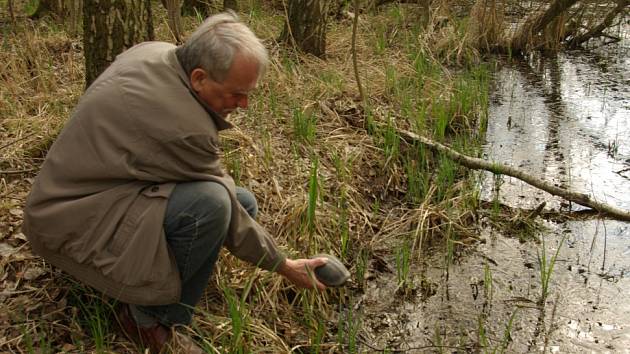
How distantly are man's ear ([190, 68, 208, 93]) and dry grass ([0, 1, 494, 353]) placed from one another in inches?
27.7

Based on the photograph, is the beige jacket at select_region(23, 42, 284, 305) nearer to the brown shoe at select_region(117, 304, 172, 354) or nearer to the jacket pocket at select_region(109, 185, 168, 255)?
the jacket pocket at select_region(109, 185, 168, 255)

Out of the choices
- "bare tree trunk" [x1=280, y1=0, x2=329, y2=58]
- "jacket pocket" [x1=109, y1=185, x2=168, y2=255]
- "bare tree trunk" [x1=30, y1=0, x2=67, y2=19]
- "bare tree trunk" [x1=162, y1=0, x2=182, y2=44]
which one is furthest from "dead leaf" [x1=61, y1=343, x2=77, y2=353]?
"bare tree trunk" [x1=30, y1=0, x2=67, y2=19]

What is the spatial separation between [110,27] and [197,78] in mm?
1265

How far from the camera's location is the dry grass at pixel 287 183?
232 centimetres

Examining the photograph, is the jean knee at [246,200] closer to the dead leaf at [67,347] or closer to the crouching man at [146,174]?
the crouching man at [146,174]

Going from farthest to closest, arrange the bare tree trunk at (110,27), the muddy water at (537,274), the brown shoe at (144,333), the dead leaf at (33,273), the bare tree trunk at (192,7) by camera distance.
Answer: the bare tree trunk at (192,7)
the bare tree trunk at (110,27)
the muddy water at (537,274)
the dead leaf at (33,273)
the brown shoe at (144,333)

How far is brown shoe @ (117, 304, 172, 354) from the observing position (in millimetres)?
2182

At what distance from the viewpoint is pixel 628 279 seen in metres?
3.05

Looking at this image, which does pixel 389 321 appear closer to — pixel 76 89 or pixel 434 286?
pixel 434 286

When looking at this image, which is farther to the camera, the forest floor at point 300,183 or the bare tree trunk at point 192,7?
the bare tree trunk at point 192,7

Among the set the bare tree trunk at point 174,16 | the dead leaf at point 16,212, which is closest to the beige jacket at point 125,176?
the dead leaf at point 16,212

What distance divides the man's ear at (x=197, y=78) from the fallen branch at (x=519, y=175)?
215 centimetres

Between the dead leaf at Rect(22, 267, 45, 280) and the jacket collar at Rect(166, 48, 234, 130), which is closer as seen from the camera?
the jacket collar at Rect(166, 48, 234, 130)

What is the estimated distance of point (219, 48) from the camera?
197cm
